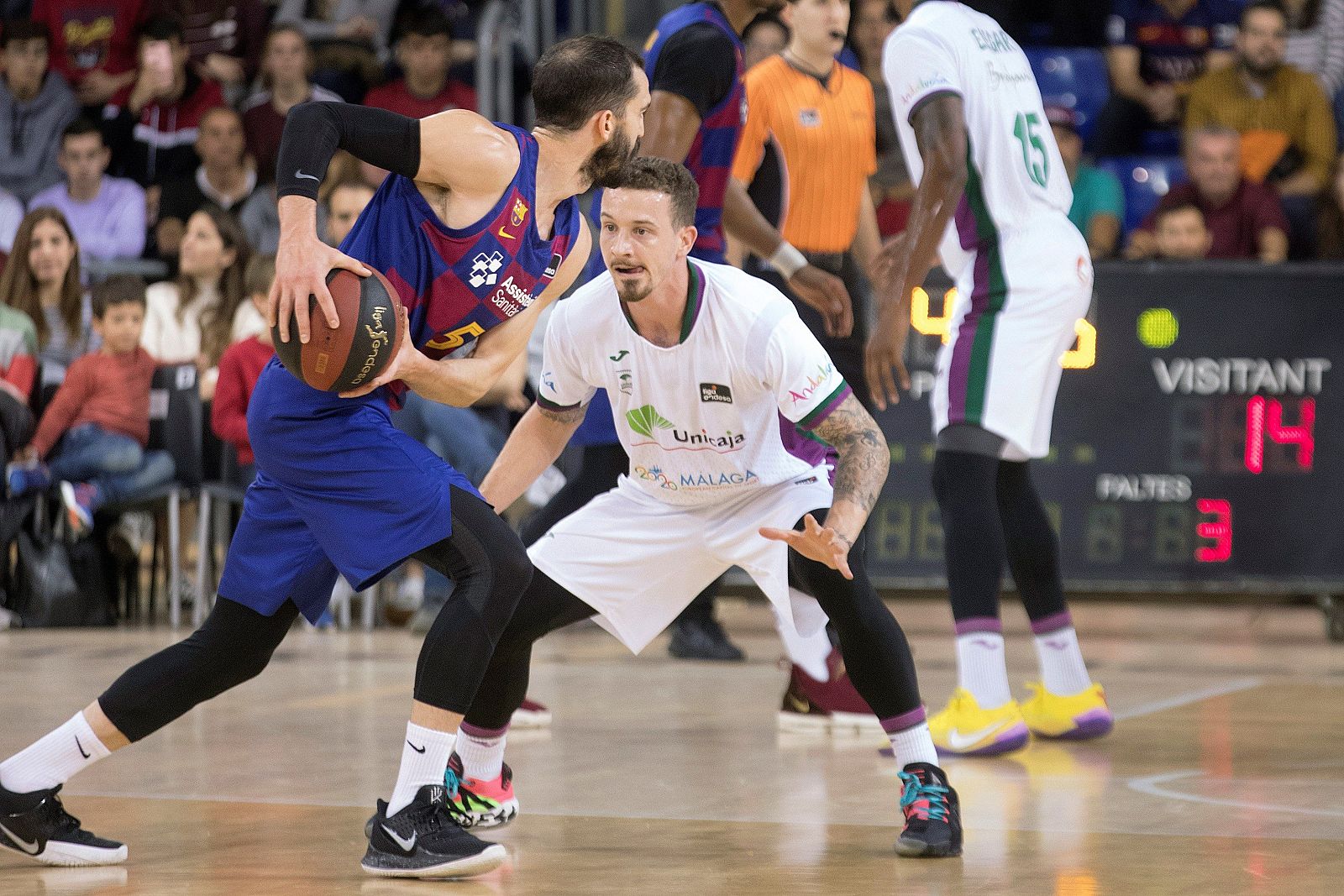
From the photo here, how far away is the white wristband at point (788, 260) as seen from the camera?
613cm

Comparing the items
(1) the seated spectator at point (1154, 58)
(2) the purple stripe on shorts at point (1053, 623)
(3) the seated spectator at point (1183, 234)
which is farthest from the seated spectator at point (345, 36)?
(2) the purple stripe on shorts at point (1053, 623)

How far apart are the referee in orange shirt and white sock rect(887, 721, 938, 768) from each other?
2.27 metres

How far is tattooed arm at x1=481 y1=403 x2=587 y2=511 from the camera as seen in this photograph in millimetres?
4664

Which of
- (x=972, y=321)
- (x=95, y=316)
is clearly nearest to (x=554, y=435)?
(x=972, y=321)

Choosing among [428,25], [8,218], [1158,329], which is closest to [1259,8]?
[1158,329]

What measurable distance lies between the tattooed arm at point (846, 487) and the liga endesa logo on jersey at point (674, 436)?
0.30m

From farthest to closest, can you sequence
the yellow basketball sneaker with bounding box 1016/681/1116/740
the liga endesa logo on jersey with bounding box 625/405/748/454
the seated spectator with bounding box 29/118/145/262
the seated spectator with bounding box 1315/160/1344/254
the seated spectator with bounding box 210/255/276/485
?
the seated spectator with bounding box 29/118/145/262, the seated spectator with bounding box 1315/160/1344/254, the seated spectator with bounding box 210/255/276/485, the yellow basketball sneaker with bounding box 1016/681/1116/740, the liga endesa logo on jersey with bounding box 625/405/748/454

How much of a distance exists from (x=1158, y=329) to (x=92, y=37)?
8.46 meters

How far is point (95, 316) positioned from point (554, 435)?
620 cm

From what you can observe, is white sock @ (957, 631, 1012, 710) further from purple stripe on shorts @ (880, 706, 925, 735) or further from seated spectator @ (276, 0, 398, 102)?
seated spectator @ (276, 0, 398, 102)

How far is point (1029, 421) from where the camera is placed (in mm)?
5957

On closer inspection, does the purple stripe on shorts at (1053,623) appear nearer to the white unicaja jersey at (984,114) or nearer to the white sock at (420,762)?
the white unicaja jersey at (984,114)

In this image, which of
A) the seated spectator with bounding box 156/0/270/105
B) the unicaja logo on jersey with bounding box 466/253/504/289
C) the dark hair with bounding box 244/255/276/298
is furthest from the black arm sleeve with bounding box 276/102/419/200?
the seated spectator with bounding box 156/0/270/105

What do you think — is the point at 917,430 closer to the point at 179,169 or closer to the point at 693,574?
the point at 693,574
